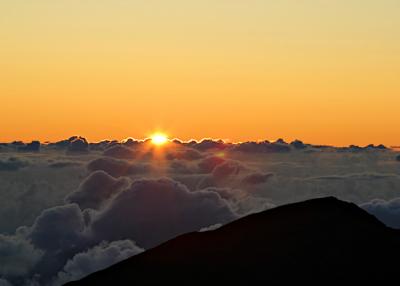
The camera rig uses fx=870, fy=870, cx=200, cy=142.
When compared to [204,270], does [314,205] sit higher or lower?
higher

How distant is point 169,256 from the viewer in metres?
161

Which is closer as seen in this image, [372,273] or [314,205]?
[372,273]

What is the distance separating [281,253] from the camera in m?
150

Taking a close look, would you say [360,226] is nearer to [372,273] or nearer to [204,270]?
[372,273]

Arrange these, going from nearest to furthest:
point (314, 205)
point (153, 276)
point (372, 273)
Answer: point (372, 273)
point (153, 276)
point (314, 205)

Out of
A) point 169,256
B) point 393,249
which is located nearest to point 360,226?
point 393,249

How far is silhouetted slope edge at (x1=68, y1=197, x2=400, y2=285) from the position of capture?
14338 cm

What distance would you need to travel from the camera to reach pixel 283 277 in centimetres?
14250

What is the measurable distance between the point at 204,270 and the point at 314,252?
1915 cm

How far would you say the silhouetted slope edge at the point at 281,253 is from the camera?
143375mm

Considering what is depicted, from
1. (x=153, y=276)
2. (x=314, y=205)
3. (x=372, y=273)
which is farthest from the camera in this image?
(x=314, y=205)

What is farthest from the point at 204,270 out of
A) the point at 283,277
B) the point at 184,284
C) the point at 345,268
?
the point at 345,268

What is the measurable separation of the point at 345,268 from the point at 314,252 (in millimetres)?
7466

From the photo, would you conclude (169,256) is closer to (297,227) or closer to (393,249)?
(297,227)
